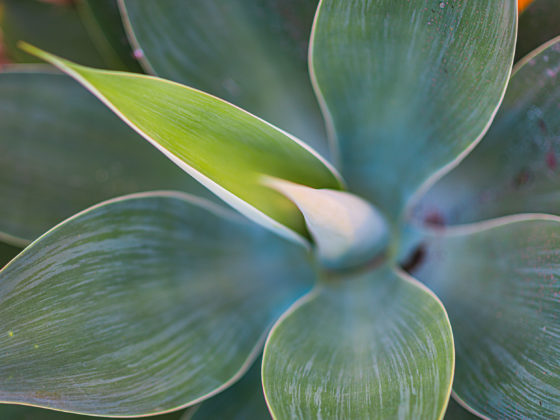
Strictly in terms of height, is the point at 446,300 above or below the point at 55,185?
below

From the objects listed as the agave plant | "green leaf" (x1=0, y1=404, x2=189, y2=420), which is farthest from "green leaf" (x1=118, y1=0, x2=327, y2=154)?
"green leaf" (x1=0, y1=404, x2=189, y2=420)

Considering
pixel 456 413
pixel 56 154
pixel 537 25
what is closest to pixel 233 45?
pixel 56 154

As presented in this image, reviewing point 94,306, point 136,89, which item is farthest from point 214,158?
Answer: point 94,306

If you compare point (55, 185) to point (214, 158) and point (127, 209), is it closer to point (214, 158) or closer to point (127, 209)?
point (127, 209)

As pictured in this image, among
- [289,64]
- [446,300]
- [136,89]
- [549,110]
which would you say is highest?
[289,64]

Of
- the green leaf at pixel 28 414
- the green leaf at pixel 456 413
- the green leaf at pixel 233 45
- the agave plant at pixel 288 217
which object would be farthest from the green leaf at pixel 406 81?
the green leaf at pixel 28 414

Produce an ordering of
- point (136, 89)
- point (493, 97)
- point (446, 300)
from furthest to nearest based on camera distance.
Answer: point (446, 300), point (493, 97), point (136, 89)

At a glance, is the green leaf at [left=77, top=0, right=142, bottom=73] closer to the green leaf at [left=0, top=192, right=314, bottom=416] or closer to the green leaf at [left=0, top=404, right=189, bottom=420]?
the green leaf at [left=0, top=192, right=314, bottom=416]

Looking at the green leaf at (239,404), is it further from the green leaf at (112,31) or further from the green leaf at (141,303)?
the green leaf at (112,31)
